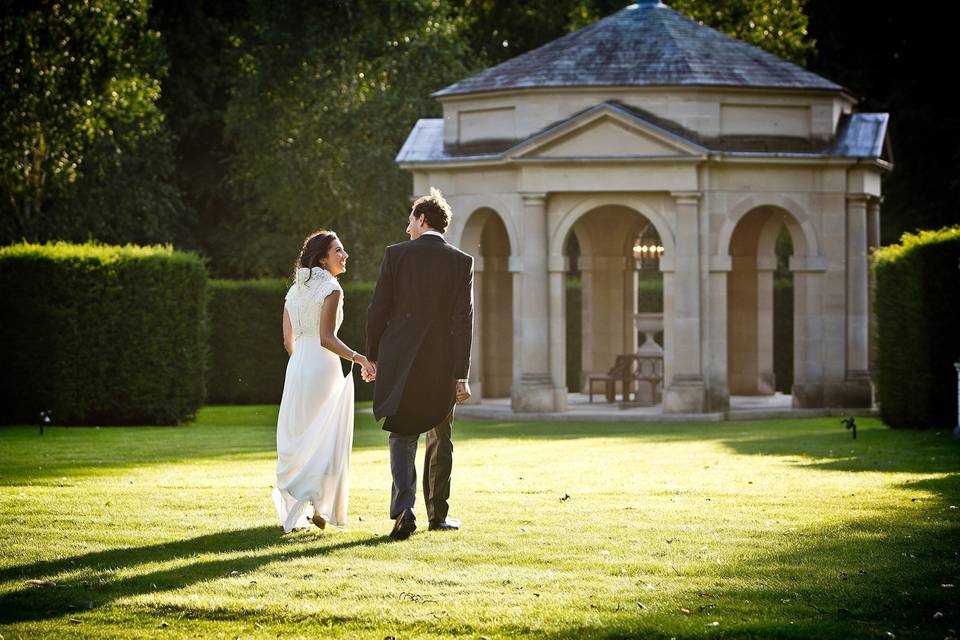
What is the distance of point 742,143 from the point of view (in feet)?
90.0

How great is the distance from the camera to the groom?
10484 mm

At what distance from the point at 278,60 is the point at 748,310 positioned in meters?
15.5

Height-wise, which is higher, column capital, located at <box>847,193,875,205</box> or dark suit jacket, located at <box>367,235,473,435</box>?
column capital, located at <box>847,193,875,205</box>

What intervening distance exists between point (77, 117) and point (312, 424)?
26.3m

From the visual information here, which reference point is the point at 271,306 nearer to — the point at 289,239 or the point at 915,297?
the point at 289,239

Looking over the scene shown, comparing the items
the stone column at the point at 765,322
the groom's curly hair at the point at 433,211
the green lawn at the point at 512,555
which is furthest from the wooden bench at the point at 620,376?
the groom's curly hair at the point at 433,211

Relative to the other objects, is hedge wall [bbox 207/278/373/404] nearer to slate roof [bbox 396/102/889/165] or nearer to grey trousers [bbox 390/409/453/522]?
slate roof [bbox 396/102/889/165]

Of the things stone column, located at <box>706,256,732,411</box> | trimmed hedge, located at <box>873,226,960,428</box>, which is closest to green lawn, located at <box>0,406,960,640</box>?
trimmed hedge, located at <box>873,226,960,428</box>

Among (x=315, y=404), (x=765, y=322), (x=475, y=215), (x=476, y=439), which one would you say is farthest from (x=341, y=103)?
(x=315, y=404)

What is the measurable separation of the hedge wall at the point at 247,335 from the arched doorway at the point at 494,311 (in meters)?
3.12

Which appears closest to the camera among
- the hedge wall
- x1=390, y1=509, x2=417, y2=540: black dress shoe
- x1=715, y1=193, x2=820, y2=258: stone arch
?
x1=390, y1=509, x2=417, y2=540: black dress shoe

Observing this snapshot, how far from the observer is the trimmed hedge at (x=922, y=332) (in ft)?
72.5

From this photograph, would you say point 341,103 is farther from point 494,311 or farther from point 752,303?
point 752,303

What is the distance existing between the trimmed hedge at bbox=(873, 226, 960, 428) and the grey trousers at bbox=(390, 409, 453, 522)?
1309cm
